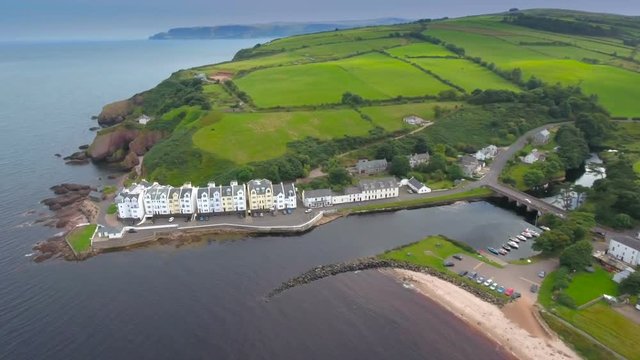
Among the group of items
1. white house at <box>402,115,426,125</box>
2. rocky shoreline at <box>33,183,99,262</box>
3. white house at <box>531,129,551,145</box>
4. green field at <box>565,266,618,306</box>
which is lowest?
green field at <box>565,266,618,306</box>

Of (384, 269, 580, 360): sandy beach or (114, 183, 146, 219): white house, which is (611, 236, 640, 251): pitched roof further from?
(114, 183, 146, 219): white house

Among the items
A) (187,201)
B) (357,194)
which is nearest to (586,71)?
(357,194)

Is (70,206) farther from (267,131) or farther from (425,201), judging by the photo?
(425,201)

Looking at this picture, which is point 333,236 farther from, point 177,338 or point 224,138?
point 224,138

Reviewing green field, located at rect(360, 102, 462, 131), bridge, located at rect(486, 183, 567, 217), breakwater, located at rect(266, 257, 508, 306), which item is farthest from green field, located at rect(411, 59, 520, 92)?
breakwater, located at rect(266, 257, 508, 306)

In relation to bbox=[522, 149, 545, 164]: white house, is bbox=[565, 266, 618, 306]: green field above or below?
below

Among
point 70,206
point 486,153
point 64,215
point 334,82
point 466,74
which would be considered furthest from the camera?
point 466,74

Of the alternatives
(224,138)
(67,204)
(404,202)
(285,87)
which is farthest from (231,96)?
(404,202)
